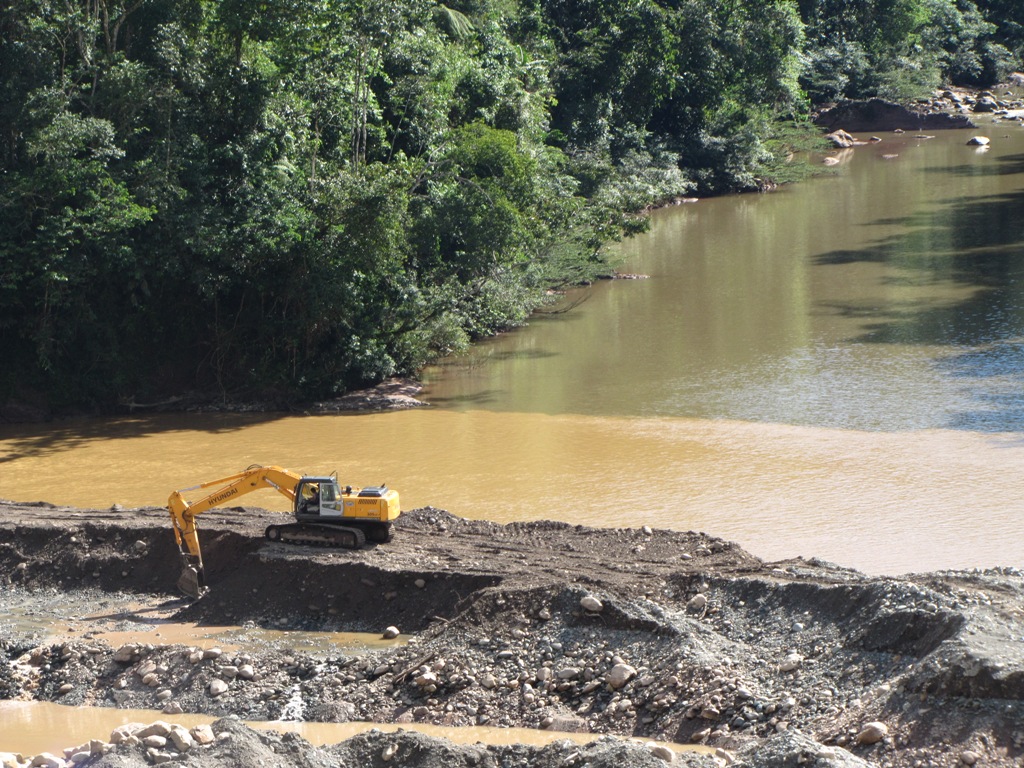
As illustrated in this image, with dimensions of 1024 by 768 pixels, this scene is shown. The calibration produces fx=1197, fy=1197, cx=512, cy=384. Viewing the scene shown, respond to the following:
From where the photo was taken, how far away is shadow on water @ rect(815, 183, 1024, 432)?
2519 cm

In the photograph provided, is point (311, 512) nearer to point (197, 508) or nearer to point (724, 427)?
point (197, 508)

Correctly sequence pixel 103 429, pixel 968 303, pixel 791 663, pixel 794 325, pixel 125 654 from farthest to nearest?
pixel 968 303 → pixel 794 325 → pixel 103 429 → pixel 125 654 → pixel 791 663

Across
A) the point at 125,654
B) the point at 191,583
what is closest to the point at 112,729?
the point at 125,654

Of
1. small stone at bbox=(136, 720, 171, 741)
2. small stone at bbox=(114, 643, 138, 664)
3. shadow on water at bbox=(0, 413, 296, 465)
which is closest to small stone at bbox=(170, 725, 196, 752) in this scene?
small stone at bbox=(136, 720, 171, 741)

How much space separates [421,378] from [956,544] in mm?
14763

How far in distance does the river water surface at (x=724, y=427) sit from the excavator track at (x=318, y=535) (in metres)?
3.47

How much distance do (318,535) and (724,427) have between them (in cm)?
986

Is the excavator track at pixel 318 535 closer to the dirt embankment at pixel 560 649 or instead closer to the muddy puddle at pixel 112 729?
the dirt embankment at pixel 560 649

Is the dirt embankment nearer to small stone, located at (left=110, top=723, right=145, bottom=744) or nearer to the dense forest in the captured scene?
small stone, located at (left=110, top=723, right=145, bottom=744)

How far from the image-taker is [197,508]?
56.2 feet

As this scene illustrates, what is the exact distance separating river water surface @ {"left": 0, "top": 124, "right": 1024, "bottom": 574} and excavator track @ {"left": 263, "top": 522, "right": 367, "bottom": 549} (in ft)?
11.4

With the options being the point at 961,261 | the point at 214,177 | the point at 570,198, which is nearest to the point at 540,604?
the point at 214,177

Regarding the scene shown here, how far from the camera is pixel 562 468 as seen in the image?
884 inches

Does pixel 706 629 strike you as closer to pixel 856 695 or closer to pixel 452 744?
pixel 856 695
